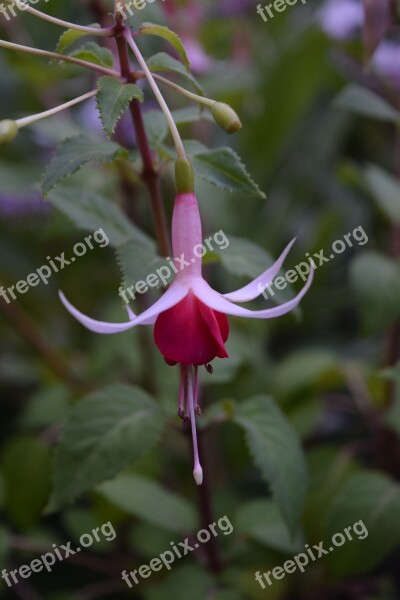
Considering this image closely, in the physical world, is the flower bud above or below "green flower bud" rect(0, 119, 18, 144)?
below

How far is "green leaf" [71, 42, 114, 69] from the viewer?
1.57 ft

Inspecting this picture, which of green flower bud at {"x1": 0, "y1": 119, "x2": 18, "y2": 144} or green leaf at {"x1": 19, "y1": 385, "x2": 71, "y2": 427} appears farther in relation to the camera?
green leaf at {"x1": 19, "y1": 385, "x2": 71, "y2": 427}

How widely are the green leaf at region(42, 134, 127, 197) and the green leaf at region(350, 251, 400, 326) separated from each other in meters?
0.31

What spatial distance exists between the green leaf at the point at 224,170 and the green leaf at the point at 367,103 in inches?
10.8

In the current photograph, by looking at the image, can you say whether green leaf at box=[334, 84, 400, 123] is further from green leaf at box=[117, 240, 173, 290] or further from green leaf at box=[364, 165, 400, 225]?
green leaf at box=[117, 240, 173, 290]

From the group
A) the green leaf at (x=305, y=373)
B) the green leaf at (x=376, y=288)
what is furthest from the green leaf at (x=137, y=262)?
the green leaf at (x=305, y=373)

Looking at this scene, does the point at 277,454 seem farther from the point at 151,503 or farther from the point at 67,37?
the point at 67,37

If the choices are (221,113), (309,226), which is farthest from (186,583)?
(309,226)

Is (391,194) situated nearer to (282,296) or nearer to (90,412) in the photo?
(282,296)

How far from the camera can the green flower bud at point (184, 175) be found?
420mm

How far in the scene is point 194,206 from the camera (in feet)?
1.43

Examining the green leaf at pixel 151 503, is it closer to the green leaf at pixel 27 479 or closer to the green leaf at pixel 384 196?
the green leaf at pixel 27 479

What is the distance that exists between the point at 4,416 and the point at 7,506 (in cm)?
25

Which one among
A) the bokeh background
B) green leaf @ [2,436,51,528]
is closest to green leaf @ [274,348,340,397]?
the bokeh background
